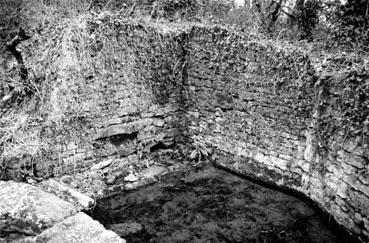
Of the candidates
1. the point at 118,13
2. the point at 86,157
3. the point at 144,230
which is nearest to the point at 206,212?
the point at 144,230

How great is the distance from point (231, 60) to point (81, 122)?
2906 millimetres

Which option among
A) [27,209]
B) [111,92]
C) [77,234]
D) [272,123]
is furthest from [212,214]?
[111,92]

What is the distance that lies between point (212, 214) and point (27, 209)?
8.71ft

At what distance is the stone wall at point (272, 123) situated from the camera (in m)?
4.35

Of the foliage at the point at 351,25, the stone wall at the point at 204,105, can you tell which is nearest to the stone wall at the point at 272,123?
the stone wall at the point at 204,105

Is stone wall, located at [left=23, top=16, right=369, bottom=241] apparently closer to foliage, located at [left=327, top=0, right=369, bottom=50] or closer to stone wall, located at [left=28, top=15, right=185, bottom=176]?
stone wall, located at [left=28, top=15, right=185, bottom=176]

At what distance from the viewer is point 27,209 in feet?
12.9

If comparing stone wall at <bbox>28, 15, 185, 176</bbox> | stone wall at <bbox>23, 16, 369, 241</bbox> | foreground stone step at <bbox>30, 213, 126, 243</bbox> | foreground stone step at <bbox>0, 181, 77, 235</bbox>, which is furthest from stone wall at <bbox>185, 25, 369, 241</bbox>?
foreground stone step at <bbox>0, 181, 77, 235</bbox>

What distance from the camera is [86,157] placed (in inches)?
219

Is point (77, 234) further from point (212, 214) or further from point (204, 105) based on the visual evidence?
point (204, 105)

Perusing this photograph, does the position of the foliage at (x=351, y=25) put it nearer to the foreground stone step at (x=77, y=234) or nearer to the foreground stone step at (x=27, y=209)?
the foreground stone step at (x=77, y=234)

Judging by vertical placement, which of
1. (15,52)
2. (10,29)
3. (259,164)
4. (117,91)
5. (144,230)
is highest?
(10,29)

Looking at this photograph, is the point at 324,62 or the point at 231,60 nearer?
the point at 324,62

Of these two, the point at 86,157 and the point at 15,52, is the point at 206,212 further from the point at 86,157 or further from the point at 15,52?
the point at 15,52
